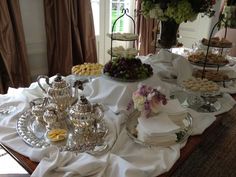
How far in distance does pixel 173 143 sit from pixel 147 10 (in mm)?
848

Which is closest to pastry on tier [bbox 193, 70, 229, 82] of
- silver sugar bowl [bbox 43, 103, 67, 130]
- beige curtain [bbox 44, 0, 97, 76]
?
silver sugar bowl [bbox 43, 103, 67, 130]

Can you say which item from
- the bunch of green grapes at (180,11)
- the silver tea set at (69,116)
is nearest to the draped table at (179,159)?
the silver tea set at (69,116)

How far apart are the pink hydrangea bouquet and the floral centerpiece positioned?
568 mm

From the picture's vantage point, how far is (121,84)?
3.69 ft

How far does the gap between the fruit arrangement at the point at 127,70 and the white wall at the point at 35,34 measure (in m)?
1.47

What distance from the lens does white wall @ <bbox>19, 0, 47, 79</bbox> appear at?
229cm

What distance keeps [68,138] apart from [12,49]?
4.99 ft

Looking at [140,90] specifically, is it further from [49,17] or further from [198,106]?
[49,17]

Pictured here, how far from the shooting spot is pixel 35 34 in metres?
2.41

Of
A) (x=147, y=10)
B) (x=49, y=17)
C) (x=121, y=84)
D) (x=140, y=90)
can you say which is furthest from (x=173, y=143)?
(x=49, y=17)

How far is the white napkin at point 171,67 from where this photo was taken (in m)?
1.43

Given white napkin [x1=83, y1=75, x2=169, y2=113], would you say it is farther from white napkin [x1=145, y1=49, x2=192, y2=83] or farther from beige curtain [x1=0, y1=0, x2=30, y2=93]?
beige curtain [x1=0, y1=0, x2=30, y2=93]

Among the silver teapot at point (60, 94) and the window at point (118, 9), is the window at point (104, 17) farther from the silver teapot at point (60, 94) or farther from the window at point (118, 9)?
the silver teapot at point (60, 94)

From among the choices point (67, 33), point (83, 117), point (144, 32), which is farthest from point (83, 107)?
point (144, 32)
